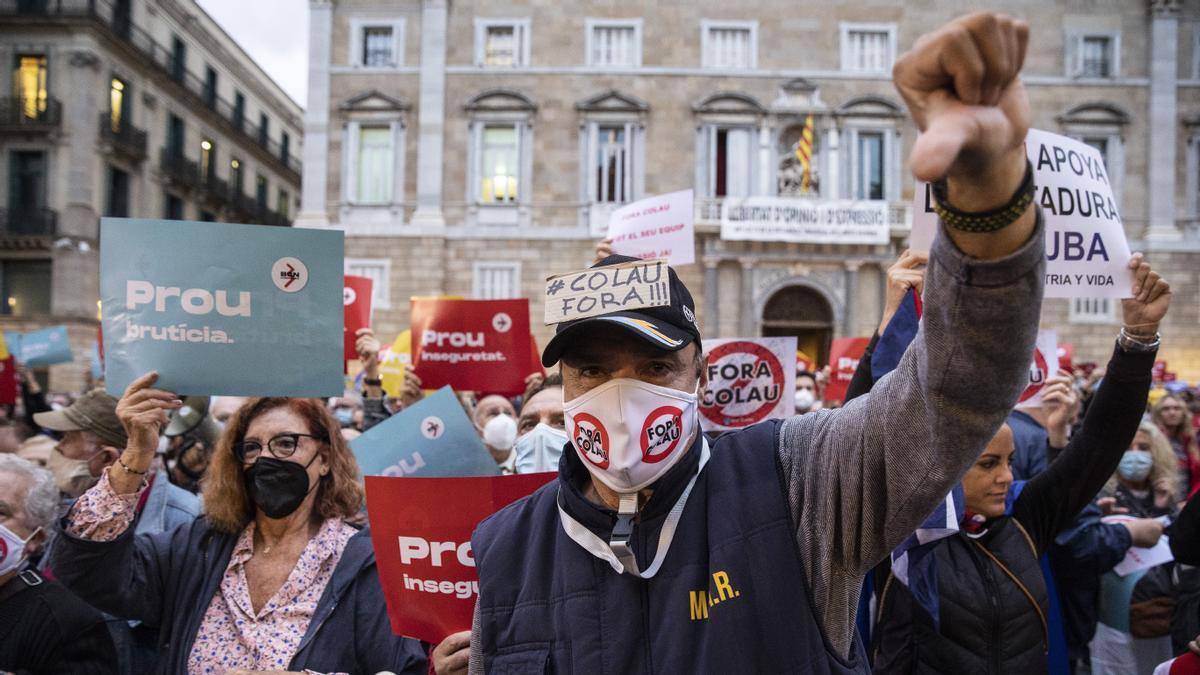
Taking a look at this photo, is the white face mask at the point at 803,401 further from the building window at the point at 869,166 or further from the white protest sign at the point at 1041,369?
the building window at the point at 869,166

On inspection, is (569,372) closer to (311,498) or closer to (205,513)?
(311,498)

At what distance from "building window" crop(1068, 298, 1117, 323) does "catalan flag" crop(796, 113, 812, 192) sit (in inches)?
288

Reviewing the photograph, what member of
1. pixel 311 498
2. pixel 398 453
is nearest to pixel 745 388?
pixel 398 453

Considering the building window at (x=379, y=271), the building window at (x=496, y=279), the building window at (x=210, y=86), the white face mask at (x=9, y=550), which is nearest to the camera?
the white face mask at (x=9, y=550)

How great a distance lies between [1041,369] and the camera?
211 inches

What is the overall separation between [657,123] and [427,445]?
2079 centimetres

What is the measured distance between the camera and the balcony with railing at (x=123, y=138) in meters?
28.1

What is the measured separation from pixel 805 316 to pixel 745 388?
18.8 meters

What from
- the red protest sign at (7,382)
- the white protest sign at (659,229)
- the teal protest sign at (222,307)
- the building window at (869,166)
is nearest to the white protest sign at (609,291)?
the teal protest sign at (222,307)

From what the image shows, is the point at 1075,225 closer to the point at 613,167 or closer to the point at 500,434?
the point at 500,434

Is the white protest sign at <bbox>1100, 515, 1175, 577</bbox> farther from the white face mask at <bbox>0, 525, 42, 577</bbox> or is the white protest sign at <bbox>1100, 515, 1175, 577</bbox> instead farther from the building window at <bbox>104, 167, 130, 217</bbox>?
the building window at <bbox>104, 167, 130, 217</bbox>

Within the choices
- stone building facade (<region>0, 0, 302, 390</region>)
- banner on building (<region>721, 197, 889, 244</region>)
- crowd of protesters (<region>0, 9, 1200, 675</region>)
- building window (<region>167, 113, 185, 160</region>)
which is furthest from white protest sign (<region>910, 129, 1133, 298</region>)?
building window (<region>167, 113, 185, 160</region>)

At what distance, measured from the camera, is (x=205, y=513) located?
316 cm

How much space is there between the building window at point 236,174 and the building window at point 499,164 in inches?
706
